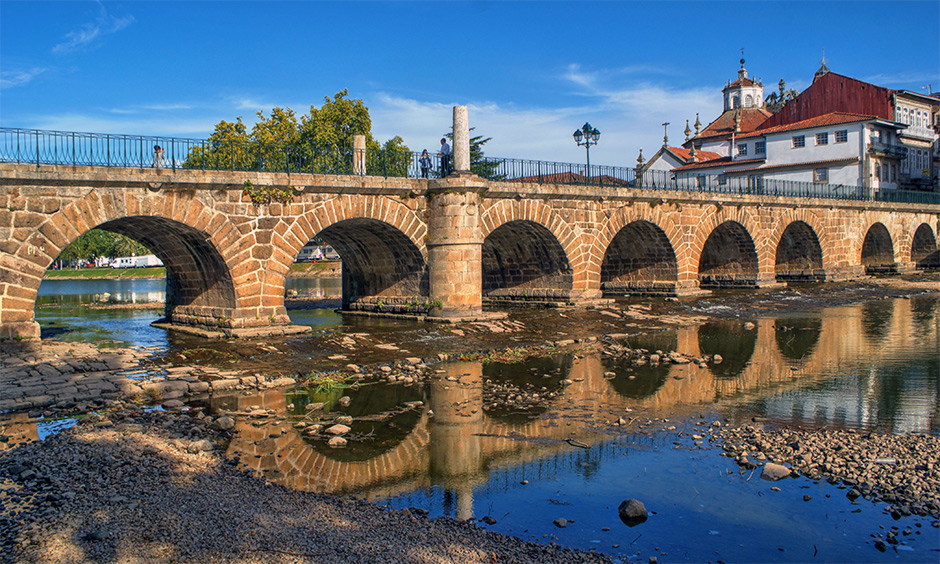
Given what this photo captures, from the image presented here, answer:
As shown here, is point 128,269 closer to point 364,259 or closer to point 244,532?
point 364,259

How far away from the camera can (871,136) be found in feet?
169

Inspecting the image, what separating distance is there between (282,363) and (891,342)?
14800 millimetres

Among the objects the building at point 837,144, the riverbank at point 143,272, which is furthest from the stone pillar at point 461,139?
the riverbank at point 143,272

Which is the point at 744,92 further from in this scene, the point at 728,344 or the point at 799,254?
the point at 728,344

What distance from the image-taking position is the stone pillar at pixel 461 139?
21.5 meters

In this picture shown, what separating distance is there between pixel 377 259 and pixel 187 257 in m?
6.27

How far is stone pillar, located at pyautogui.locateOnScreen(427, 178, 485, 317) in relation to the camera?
70.3 ft

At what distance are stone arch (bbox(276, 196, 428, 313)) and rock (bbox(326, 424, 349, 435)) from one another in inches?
342

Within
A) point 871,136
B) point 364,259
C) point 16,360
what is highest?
point 871,136

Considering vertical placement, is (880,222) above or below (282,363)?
above

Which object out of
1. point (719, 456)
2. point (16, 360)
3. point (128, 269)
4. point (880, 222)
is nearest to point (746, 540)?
point (719, 456)

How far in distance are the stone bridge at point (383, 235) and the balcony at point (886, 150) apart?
20.4 m

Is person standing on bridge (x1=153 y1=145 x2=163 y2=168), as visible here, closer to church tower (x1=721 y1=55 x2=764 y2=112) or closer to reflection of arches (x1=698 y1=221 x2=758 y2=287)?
reflection of arches (x1=698 y1=221 x2=758 y2=287)

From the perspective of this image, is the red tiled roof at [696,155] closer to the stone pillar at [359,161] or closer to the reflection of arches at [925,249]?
the reflection of arches at [925,249]
